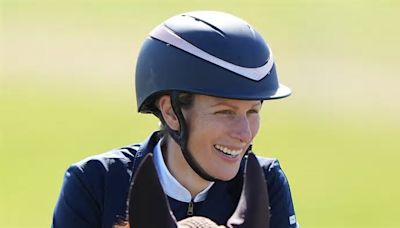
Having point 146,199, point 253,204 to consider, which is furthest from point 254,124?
point 146,199

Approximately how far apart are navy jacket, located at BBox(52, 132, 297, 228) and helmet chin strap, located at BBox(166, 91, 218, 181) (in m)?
0.13

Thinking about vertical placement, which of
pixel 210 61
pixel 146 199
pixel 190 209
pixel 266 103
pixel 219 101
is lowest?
pixel 266 103

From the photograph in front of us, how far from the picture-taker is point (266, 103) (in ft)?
29.5

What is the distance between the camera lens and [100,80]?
32.9 ft

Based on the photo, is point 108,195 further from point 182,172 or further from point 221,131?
point 221,131

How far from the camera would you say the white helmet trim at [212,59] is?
9.89 ft

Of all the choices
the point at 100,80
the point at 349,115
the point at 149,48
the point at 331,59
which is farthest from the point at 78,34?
the point at 149,48

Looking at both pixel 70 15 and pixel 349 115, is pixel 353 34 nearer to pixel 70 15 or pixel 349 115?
pixel 349 115

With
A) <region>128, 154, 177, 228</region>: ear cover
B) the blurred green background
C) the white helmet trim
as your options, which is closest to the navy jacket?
the white helmet trim

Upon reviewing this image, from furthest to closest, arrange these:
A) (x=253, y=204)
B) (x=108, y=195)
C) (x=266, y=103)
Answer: (x=266, y=103) → (x=108, y=195) → (x=253, y=204)

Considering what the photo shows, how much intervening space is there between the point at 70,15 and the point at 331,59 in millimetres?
3358

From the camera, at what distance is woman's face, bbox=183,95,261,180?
2.93 m

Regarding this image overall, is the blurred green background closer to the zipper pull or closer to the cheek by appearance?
the zipper pull

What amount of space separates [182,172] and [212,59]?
43 cm
